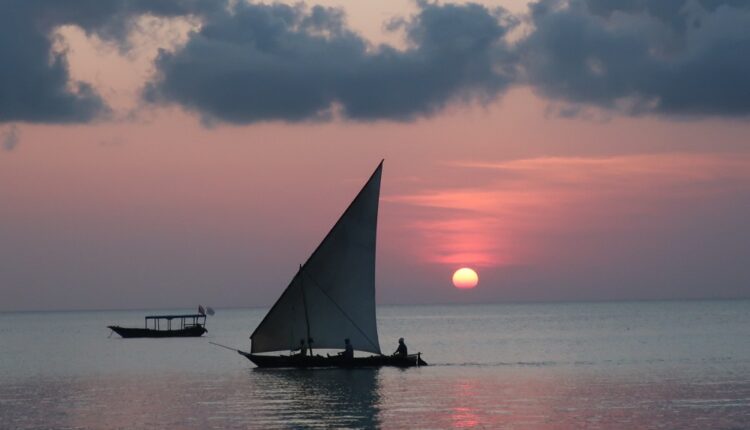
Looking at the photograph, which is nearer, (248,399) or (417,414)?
(417,414)

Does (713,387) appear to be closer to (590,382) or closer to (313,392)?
(590,382)

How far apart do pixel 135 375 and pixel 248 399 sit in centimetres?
2124

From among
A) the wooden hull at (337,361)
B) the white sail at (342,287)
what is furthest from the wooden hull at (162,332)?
the white sail at (342,287)

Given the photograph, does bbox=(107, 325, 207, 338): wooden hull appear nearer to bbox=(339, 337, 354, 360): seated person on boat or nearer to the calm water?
the calm water

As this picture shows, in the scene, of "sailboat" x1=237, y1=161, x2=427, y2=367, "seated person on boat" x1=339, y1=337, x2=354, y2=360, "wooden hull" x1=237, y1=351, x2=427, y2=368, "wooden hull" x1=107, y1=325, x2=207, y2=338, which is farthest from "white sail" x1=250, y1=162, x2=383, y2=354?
"wooden hull" x1=107, y1=325, x2=207, y2=338

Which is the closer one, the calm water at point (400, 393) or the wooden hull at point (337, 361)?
the calm water at point (400, 393)

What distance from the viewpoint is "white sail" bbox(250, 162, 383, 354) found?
195 ft

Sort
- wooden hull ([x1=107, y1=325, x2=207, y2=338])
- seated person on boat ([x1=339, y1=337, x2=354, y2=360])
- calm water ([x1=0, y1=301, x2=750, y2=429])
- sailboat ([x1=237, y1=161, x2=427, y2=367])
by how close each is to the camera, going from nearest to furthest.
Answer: calm water ([x1=0, y1=301, x2=750, y2=429]) → sailboat ([x1=237, y1=161, x2=427, y2=367]) → seated person on boat ([x1=339, y1=337, x2=354, y2=360]) → wooden hull ([x1=107, y1=325, x2=207, y2=338])

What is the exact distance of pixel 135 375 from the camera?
72000 mm

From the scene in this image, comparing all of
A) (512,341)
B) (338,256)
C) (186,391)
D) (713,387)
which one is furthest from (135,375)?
(512,341)

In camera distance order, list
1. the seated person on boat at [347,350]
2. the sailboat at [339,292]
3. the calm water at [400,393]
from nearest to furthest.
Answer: the calm water at [400,393] < the sailboat at [339,292] < the seated person on boat at [347,350]

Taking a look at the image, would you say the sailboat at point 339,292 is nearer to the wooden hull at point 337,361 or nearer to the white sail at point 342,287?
the white sail at point 342,287

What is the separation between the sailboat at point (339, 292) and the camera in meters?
59.3

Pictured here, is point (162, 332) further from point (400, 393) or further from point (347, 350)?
point (400, 393)
